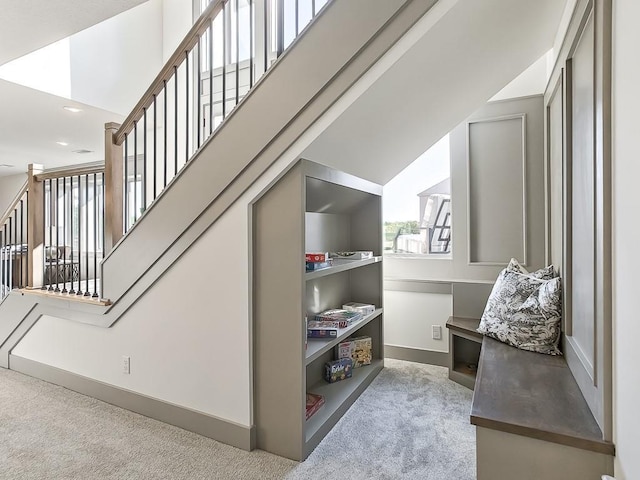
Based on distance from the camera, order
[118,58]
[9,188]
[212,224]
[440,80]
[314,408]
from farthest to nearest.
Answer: [9,188]
[118,58]
[314,408]
[212,224]
[440,80]

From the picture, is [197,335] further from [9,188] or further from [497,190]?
[9,188]

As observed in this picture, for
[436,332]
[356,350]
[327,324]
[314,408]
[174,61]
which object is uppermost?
[174,61]

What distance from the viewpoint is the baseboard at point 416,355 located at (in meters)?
3.15

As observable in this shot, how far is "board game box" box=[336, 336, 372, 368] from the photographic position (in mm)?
2963

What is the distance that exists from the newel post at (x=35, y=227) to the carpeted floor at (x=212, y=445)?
968 mm

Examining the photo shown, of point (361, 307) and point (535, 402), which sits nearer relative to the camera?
point (535, 402)

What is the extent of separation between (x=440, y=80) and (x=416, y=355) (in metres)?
2.24

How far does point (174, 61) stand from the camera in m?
2.24

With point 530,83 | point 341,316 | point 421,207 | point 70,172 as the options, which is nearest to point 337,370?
point 341,316

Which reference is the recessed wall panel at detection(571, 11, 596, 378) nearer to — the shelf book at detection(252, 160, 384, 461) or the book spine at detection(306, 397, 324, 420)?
the shelf book at detection(252, 160, 384, 461)

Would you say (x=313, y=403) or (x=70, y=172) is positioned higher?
(x=70, y=172)

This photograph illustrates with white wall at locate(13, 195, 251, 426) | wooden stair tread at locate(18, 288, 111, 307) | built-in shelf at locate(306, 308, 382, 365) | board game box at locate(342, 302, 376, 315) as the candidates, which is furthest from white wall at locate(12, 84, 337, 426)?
board game box at locate(342, 302, 376, 315)

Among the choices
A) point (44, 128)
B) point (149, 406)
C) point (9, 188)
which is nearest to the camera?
point (149, 406)

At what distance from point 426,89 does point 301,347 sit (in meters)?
1.46
